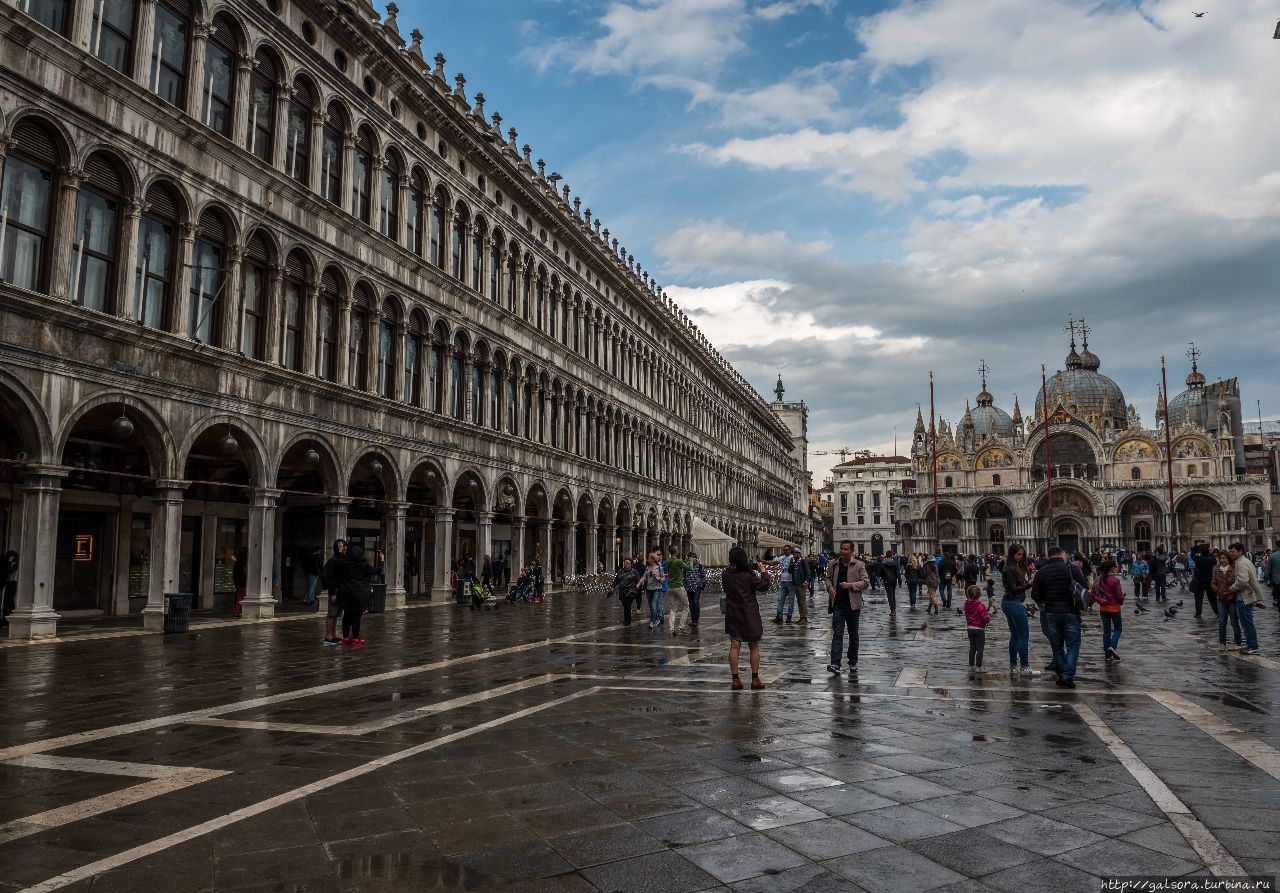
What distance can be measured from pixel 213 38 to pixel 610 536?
26.7 m

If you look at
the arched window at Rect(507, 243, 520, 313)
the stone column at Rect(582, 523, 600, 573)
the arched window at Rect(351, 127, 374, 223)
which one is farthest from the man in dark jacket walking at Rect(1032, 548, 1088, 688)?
the stone column at Rect(582, 523, 600, 573)

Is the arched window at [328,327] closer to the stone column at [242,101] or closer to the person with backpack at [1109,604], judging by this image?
the stone column at [242,101]

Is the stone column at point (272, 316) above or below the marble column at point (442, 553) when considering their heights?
above

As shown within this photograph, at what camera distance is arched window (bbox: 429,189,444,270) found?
26.6 metres

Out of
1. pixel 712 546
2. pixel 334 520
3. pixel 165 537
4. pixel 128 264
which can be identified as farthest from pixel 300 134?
pixel 712 546

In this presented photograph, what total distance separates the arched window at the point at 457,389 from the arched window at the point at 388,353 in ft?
9.69

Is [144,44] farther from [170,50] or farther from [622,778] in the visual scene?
[622,778]

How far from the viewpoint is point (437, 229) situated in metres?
27.0

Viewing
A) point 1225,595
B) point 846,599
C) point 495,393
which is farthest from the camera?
point 495,393

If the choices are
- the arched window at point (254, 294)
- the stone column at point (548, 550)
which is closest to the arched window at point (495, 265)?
the stone column at point (548, 550)

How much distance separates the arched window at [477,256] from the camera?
28.9 metres

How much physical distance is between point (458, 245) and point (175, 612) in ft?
51.9

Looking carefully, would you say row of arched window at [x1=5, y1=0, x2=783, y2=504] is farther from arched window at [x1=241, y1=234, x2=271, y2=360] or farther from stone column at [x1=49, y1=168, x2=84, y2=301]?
stone column at [x1=49, y1=168, x2=84, y2=301]

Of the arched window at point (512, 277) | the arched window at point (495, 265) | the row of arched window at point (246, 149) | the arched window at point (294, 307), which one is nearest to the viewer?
the row of arched window at point (246, 149)
